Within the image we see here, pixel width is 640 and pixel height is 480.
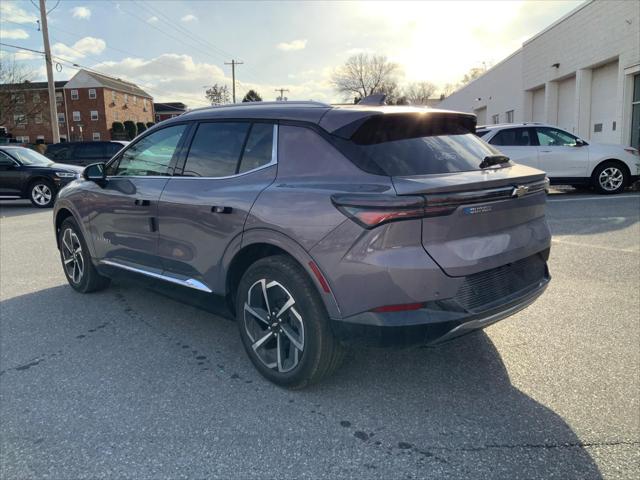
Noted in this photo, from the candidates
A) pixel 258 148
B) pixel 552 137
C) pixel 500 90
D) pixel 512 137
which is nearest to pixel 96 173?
pixel 258 148

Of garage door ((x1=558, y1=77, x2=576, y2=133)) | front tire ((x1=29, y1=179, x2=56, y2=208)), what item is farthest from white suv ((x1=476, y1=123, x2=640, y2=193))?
front tire ((x1=29, y1=179, x2=56, y2=208))

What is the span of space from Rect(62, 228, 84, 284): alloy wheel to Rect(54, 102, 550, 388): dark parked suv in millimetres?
1715

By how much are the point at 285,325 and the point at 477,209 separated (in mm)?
1370

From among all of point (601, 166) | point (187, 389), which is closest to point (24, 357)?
point (187, 389)

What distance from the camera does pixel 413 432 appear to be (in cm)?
284

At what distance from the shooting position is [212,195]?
361cm

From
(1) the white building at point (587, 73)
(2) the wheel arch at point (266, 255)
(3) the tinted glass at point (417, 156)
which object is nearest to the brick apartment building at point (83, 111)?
(1) the white building at point (587, 73)

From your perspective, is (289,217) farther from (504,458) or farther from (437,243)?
(504,458)

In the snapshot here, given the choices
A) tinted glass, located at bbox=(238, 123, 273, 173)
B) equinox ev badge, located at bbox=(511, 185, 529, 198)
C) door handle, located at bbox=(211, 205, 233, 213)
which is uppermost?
tinted glass, located at bbox=(238, 123, 273, 173)

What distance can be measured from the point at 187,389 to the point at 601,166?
39.6 feet

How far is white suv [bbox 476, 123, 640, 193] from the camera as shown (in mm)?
12234

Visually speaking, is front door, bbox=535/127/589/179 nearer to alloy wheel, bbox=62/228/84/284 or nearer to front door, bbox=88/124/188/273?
front door, bbox=88/124/188/273

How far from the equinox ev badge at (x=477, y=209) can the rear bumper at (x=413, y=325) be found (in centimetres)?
52

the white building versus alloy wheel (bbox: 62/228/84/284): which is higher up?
the white building
